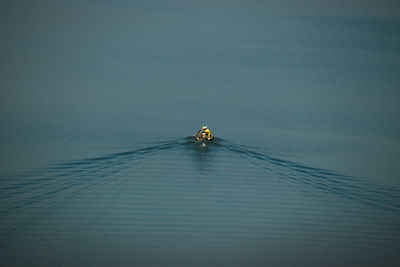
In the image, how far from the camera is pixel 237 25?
168 feet

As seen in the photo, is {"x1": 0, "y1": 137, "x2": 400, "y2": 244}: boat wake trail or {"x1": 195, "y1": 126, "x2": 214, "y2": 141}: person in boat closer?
{"x1": 0, "y1": 137, "x2": 400, "y2": 244}: boat wake trail

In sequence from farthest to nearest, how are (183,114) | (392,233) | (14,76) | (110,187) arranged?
(14,76)
(183,114)
(110,187)
(392,233)

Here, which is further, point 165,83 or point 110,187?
point 165,83

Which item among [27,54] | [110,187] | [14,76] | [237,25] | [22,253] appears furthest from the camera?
[237,25]

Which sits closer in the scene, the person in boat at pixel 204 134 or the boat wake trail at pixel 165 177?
the boat wake trail at pixel 165 177

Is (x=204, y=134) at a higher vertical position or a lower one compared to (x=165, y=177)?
higher

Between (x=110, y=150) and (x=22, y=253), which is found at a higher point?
(x=110, y=150)

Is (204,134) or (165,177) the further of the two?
(204,134)

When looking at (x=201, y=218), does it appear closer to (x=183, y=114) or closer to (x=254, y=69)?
(x=183, y=114)

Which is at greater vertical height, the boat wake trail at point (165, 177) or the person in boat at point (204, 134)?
the person in boat at point (204, 134)

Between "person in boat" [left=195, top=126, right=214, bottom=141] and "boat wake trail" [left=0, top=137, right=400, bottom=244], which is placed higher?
"person in boat" [left=195, top=126, right=214, bottom=141]

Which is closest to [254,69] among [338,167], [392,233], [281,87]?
[281,87]

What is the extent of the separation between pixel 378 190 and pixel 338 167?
2.11 meters

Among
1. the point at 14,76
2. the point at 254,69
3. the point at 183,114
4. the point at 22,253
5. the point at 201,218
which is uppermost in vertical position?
the point at 254,69
